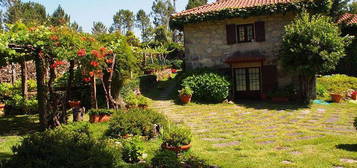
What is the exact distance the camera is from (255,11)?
577 inches

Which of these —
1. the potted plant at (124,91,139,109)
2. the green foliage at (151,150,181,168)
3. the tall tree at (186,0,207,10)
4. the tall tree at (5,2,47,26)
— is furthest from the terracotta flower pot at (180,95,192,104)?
the tall tree at (186,0,207,10)

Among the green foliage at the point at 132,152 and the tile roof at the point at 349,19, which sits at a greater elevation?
the tile roof at the point at 349,19

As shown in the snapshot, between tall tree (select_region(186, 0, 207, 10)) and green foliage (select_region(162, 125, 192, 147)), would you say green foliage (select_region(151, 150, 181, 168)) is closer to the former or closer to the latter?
green foliage (select_region(162, 125, 192, 147))

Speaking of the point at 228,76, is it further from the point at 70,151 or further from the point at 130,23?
the point at 130,23

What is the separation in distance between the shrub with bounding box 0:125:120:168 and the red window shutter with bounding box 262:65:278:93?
11828 mm

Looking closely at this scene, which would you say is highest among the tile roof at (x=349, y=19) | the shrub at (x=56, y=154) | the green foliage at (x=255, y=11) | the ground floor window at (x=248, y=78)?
the tile roof at (x=349, y=19)

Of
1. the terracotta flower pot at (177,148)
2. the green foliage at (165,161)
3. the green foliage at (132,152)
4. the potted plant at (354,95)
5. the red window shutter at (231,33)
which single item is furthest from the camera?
the red window shutter at (231,33)

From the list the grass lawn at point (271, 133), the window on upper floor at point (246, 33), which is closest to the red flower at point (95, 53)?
the grass lawn at point (271, 133)

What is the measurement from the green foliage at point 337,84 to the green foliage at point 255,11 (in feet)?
13.9

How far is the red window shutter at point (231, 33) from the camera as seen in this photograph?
1544 cm

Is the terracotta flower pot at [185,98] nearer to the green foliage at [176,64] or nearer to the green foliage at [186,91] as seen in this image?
the green foliage at [186,91]

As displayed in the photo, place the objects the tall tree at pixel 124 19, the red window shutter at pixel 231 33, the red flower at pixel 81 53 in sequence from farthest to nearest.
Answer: the tall tree at pixel 124 19
the red window shutter at pixel 231 33
the red flower at pixel 81 53

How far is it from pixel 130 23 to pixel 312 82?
50921 mm

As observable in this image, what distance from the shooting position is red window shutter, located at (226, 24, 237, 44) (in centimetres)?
1544
